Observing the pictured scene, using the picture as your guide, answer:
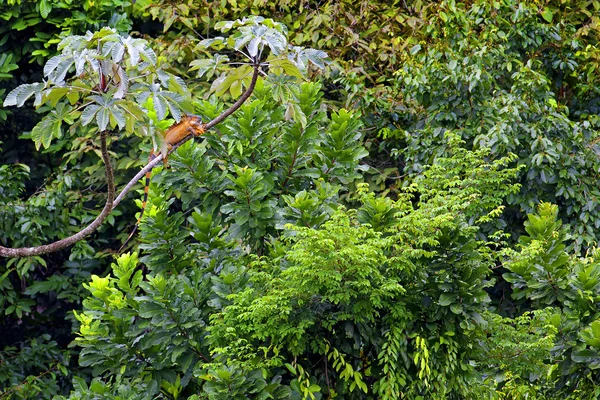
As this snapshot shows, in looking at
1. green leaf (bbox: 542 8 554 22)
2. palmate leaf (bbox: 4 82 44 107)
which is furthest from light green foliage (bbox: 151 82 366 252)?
green leaf (bbox: 542 8 554 22)

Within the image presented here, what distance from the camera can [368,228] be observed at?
4.29 metres

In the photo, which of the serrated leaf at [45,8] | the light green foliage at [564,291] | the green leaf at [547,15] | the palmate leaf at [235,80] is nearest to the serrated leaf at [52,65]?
the palmate leaf at [235,80]

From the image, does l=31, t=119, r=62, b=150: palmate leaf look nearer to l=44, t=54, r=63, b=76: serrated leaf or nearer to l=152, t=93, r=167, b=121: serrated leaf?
l=44, t=54, r=63, b=76: serrated leaf

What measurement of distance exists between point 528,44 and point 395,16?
1140mm

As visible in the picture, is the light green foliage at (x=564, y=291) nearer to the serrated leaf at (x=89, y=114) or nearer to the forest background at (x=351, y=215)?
the forest background at (x=351, y=215)

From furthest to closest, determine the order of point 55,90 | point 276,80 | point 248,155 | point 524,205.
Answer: point 524,205 → point 248,155 → point 276,80 → point 55,90

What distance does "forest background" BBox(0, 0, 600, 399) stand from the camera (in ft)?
13.4

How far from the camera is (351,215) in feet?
15.0

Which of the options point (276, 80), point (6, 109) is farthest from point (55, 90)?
point (6, 109)

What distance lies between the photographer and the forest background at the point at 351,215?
4.10 m

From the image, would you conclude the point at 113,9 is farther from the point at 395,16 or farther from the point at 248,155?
the point at 248,155

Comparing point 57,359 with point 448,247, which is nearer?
point 448,247

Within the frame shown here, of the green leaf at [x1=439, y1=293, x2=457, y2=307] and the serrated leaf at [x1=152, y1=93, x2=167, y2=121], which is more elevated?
the serrated leaf at [x1=152, y1=93, x2=167, y2=121]

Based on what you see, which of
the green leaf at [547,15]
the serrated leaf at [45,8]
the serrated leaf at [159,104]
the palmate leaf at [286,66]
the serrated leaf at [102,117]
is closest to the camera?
the serrated leaf at [102,117]
